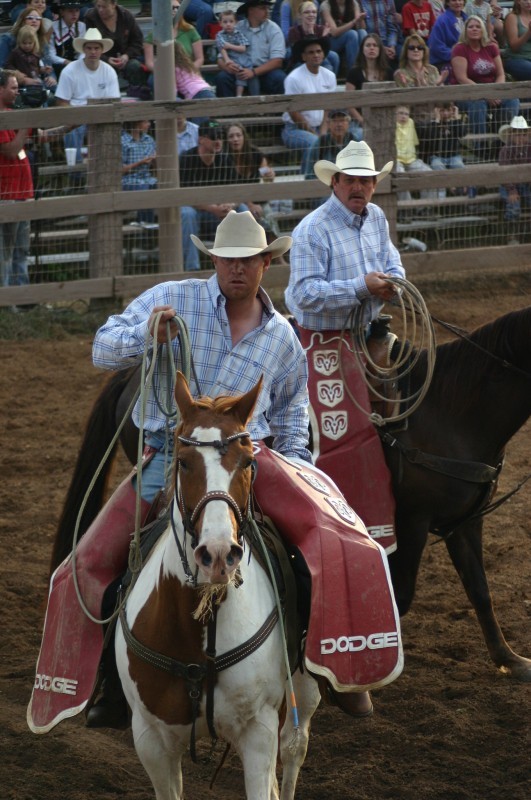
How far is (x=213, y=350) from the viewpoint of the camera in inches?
163

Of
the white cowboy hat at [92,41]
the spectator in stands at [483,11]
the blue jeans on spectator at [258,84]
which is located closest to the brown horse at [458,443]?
the white cowboy hat at [92,41]

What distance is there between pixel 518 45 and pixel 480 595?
32.4ft

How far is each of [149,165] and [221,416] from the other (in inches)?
302

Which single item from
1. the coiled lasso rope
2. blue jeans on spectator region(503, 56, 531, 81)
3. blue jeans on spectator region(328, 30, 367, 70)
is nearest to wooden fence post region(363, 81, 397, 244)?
blue jeans on spectator region(328, 30, 367, 70)

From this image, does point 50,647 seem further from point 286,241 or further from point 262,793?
point 286,241

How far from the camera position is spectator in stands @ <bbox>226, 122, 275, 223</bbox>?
10.8m

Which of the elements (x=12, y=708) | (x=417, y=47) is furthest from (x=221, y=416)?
(x=417, y=47)

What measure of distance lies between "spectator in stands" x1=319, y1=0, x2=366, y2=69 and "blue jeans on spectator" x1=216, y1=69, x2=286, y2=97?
119 centimetres

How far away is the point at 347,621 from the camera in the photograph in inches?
150

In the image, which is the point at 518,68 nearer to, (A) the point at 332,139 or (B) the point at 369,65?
(B) the point at 369,65

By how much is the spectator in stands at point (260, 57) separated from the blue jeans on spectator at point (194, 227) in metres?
2.15

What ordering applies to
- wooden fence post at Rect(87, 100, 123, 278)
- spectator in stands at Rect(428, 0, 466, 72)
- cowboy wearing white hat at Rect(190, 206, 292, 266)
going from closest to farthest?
cowboy wearing white hat at Rect(190, 206, 292, 266) → wooden fence post at Rect(87, 100, 123, 278) → spectator in stands at Rect(428, 0, 466, 72)

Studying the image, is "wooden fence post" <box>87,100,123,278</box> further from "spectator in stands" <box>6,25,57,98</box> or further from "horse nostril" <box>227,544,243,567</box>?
"horse nostril" <box>227,544,243,567</box>

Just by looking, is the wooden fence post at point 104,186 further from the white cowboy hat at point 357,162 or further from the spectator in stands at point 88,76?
the white cowboy hat at point 357,162
